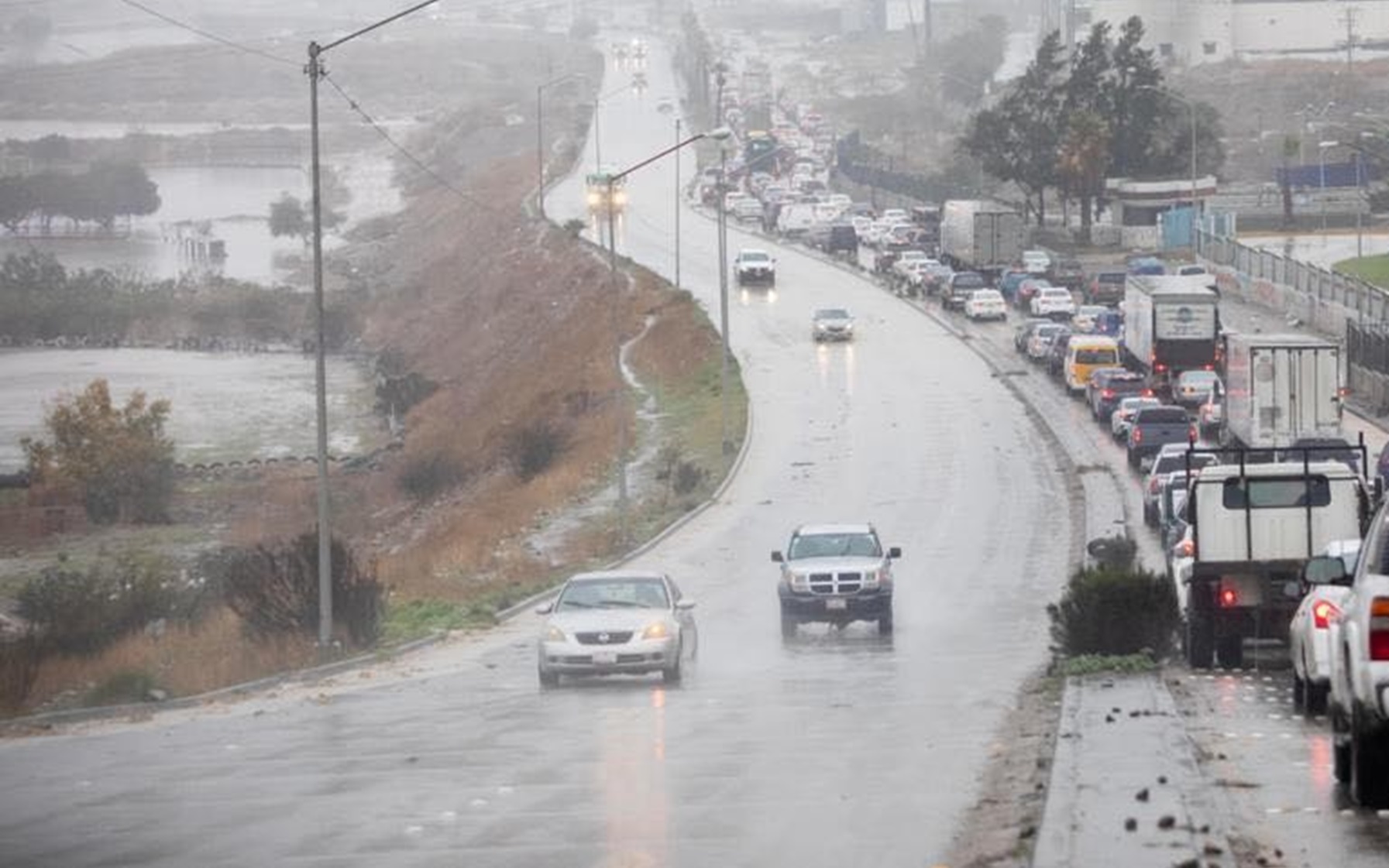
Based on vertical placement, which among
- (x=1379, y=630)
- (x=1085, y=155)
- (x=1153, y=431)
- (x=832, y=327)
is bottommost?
(x=1379, y=630)

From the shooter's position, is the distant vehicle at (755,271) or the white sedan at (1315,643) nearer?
the white sedan at (1315,643)

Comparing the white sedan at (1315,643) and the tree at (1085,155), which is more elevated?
the tree at (1085,155)

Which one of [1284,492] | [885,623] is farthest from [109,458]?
[1284,492]

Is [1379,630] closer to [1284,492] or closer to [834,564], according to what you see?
[1284,492]

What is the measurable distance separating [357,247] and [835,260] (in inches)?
2397

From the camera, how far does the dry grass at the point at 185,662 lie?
32.3 metres

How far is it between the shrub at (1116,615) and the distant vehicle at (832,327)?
57.6 meters

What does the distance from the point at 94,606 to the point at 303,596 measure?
950cm

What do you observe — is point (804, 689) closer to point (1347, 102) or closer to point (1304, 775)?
point (1304, 775)

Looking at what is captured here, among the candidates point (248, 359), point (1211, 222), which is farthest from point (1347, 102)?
point (248, 359)

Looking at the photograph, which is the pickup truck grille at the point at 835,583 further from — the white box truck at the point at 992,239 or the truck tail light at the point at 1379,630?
the white box truck at the point at 992,239

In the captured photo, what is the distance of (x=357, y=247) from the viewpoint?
554 feet

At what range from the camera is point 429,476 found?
71.3 metres

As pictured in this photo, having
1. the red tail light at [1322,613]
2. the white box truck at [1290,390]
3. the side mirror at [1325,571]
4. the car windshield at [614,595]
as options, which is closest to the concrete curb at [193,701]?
the car windshield at [614,595]
